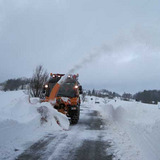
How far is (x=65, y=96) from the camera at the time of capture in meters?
10.0

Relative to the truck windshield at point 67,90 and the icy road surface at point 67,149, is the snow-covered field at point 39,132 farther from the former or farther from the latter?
the truck windshield at point 67,90

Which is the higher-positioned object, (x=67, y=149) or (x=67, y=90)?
(x=67, y=90)

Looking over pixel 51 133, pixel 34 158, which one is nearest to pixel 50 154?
pixel 34 158

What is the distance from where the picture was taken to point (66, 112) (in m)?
9.75

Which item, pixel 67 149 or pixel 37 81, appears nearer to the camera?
pixel 67 149

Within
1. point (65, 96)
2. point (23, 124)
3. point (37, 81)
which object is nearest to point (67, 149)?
point (23, 124)

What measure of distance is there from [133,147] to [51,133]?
3.23 metres

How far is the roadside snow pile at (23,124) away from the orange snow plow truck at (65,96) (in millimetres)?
1401

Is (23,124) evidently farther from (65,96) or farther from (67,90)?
(67,90)

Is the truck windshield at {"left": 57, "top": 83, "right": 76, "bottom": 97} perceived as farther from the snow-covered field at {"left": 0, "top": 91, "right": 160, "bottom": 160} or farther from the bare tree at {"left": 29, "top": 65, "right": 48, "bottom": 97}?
the bare tree at {"left": 29, "top": 65, "right": 48, "bottom": 97}

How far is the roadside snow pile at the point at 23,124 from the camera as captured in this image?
17.1ft

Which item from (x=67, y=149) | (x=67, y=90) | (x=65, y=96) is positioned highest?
(x=67, y=90)

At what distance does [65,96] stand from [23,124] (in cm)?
394

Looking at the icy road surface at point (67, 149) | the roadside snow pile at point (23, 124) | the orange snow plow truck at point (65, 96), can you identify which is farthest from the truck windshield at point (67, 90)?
the icy road surface at point (67, 149)
